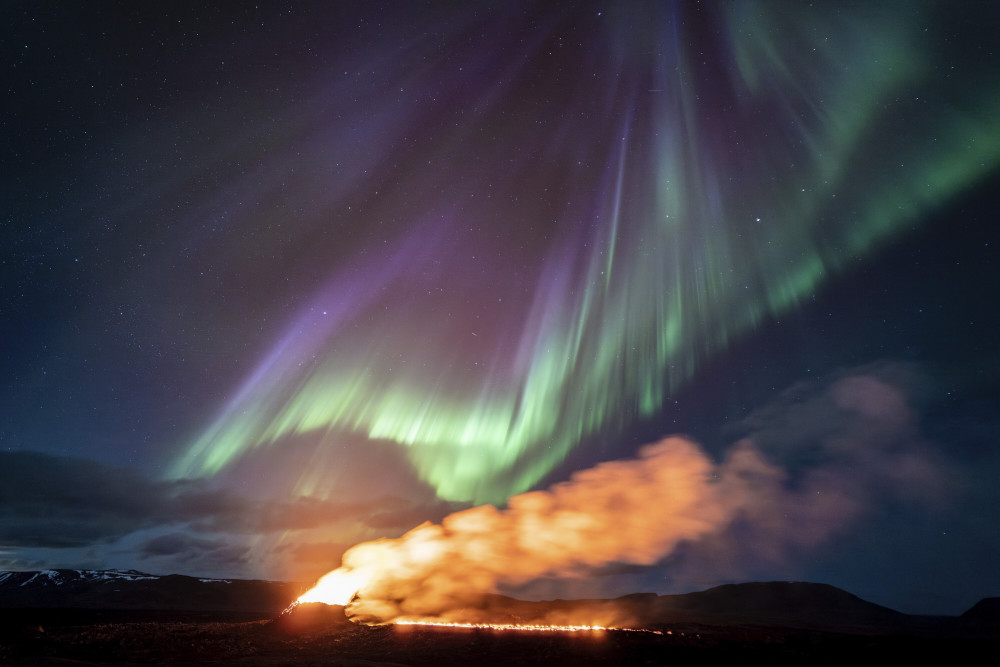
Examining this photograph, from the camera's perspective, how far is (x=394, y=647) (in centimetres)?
5528

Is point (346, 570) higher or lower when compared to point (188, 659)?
higher

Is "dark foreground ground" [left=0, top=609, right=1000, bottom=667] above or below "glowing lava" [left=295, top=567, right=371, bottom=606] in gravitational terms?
below

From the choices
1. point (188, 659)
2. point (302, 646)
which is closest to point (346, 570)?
point (302, 646)

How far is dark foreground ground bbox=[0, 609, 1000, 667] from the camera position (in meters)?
49.2

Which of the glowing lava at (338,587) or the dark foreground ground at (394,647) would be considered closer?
the dark foreground ground at (394,647)

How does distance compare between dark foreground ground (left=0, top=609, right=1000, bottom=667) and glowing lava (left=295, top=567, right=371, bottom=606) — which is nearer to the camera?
dark foreground ground (left=0, top=609, right=1000, bottom=667)

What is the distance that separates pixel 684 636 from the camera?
61250mm

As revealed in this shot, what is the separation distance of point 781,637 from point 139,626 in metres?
78.7

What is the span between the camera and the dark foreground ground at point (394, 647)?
4919 centimetres

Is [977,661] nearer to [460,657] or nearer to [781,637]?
[781,637]

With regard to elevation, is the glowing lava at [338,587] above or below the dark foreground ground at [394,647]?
above

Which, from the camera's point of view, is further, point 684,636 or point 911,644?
point 911,644

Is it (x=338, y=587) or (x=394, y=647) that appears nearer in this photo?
(x=394, y=647)

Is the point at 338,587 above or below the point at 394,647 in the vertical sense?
above
